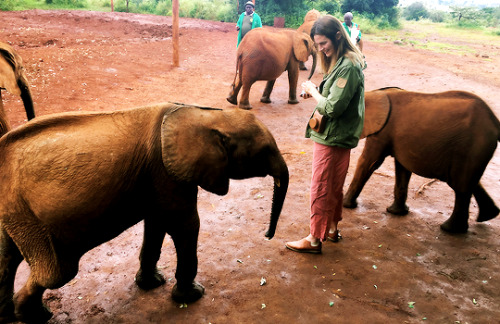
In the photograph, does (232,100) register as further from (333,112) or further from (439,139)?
(333,112)

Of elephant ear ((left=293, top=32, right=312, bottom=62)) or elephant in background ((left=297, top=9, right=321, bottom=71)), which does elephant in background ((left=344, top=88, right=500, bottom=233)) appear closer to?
elephant ear ((left=293, top=32, right=312, bottom=62))

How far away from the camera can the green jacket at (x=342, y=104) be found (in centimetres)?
355

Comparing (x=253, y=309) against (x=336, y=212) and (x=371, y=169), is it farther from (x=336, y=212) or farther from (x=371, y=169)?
(x=371, y=169)

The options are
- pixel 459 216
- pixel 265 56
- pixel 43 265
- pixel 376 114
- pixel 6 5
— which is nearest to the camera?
pixel 43 265

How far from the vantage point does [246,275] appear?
395 cm

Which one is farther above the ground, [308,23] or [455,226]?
[308,23]

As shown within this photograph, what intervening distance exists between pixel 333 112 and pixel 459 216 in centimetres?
239

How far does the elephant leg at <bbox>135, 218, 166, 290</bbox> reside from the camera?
11.2ft

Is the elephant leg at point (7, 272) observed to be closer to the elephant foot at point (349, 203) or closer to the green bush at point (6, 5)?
the elephant foot at point (349, 203)

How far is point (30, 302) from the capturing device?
2953mm

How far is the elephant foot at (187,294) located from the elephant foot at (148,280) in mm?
282

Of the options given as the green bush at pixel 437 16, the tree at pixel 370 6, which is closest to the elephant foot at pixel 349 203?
the tree at pixel 370 6

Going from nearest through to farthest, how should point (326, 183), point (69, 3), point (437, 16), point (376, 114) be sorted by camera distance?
point (326, 183), point (376, 114), point (69, 3), point (437, 16)

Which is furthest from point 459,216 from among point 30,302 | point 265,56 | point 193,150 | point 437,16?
point 437,16
